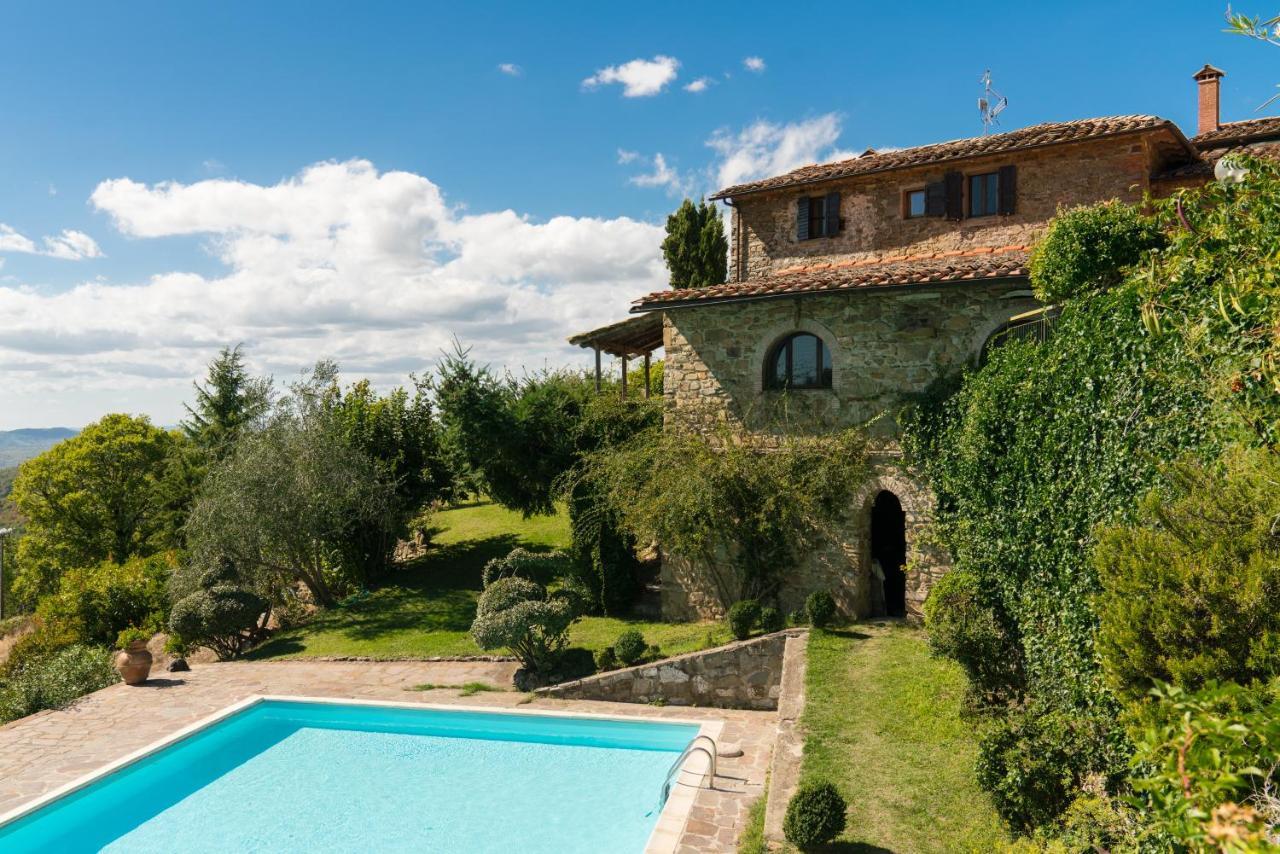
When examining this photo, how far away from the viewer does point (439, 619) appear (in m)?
19.4

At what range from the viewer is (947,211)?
676 inches

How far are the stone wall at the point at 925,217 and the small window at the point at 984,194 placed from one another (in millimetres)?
154

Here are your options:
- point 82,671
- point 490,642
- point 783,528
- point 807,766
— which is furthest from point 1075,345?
point 82,671

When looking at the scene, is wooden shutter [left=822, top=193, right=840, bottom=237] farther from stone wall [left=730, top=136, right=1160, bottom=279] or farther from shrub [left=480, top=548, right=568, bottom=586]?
shrub [left=480, top=548, right=568, bottom=586]

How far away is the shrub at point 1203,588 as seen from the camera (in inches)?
178

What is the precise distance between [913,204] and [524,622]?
12602 millimetres

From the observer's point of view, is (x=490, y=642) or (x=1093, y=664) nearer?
(x=1093, y=664)

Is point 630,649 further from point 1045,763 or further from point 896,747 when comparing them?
point 1045,763

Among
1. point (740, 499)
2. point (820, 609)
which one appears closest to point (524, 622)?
point (740, 499)

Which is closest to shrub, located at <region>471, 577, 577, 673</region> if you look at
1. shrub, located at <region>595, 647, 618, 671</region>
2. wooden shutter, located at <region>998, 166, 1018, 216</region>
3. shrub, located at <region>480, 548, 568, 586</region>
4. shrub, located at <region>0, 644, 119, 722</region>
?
shrub, located at <region>595, 647, 618, 671</region>

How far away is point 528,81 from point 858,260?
8657 millimetres

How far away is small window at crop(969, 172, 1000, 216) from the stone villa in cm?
3

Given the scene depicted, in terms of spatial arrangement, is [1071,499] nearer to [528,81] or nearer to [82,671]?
[528,81]

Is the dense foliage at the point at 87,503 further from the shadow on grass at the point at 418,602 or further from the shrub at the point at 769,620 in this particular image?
the shrub at the point at 769,620
